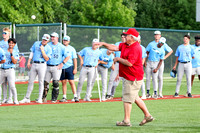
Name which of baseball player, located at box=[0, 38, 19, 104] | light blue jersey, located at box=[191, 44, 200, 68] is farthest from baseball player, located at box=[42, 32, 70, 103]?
light blue jersey, located at box=[191, 44, 200, 68]

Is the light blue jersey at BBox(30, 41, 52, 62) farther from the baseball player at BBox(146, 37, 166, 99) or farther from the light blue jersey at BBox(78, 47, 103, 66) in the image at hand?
the baseball player at BBox(146, 37, 166, 99)

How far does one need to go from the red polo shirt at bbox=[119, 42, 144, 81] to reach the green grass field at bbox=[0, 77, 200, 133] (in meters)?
0.99

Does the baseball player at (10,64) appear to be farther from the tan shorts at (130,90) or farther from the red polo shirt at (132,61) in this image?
the tan shorts at (130,90)


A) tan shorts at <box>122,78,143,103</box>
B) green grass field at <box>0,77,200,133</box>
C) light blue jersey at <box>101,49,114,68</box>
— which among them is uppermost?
light blue jersey at <box>101,49,114,68</box>

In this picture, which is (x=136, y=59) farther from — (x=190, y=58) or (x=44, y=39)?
(x=190, y=58)

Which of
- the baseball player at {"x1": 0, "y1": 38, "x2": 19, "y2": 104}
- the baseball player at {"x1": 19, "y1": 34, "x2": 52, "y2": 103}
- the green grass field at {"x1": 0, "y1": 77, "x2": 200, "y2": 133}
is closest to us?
the green grass field at {"x1": 0, "y1": 77, "x2": 200, "y2": 133}

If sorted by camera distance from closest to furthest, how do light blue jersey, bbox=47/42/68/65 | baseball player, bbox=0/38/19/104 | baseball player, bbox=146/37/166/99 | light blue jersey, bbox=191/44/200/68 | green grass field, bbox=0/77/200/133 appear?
green grass field, bbox=0/77/200/133, baseball player, bbox=0/38/19/104, light blue jersey, bbox=47/42/68/65, baseball player, bbox=146/37/166/99, light blue jersey, bbox=191/44/200/68

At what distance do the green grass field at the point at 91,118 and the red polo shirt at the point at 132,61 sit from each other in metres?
0.99

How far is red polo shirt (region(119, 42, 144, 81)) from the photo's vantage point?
1014 cm

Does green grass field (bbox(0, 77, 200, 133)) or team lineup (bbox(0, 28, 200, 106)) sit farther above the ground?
team lineup (bbox(0, 28, 200, 106))

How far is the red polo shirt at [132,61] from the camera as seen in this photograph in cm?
1014

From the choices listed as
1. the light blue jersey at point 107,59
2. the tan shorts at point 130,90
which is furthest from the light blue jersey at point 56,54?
the tan shorts at point 130,90

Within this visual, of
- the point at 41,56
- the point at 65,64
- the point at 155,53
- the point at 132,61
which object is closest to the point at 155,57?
the point at 155,53

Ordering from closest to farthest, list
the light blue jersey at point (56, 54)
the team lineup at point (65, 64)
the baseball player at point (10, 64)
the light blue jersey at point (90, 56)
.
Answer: the baseball player at point (10, 64) → the team lineup at point (65, 64) → the light blue jersey at point (56, 54) → the light blue jersey at point (90, 56)
